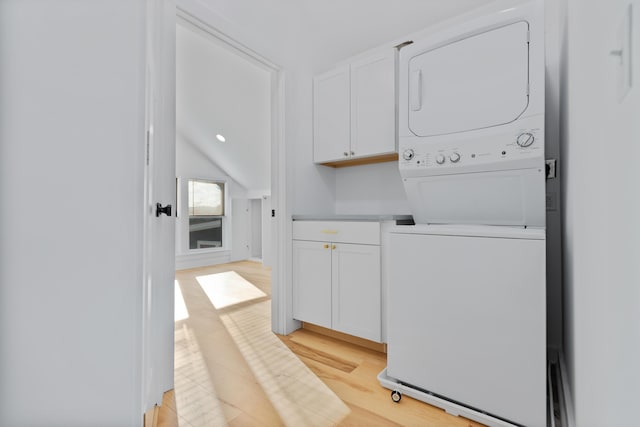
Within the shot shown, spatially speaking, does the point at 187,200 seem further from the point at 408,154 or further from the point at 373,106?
the point at 408,154

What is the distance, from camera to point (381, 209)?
2.36 meters

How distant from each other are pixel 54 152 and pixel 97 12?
0.16m

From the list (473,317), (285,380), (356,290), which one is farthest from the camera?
(356,290)

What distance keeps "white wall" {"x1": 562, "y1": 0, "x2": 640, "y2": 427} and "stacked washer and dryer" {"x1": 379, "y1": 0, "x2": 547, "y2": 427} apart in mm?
262

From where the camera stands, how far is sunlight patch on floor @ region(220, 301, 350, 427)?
1228 millimetres

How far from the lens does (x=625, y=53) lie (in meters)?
0.36

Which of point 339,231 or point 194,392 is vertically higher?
point 339,231

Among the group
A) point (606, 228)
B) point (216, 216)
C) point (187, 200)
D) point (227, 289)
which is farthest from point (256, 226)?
point (606, 228)

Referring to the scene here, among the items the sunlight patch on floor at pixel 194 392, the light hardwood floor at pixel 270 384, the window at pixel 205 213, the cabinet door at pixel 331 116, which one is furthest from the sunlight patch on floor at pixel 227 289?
the cabinet door at pixel 331 116

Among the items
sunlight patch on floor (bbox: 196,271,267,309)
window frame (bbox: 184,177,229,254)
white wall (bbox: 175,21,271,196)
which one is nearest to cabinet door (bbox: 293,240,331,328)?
sunlight patch on floor (bbox: 196,271,267,309)

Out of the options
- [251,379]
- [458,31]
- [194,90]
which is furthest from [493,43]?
[194,90]

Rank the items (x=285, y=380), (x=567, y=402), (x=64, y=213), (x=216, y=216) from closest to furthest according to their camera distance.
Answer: (x=64, y=213) < (x=567, y=402) < (x=285, y=380) < (x=216, y=216)

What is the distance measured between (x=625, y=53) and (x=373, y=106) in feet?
5.90

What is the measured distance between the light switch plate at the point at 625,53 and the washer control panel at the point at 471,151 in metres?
0.97
